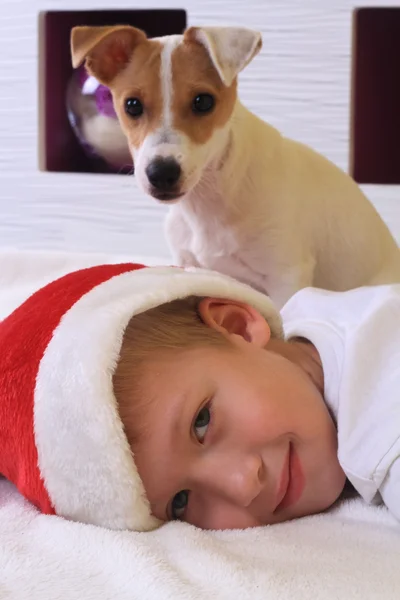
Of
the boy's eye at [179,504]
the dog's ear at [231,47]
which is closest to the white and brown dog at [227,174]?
the dog's ear at [231,47]

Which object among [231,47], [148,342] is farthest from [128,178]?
[148,342]

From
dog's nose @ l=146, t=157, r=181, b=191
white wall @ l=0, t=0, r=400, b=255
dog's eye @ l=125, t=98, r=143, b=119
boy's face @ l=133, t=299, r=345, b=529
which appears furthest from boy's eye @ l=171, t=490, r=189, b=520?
white wall @ l=0, t=0, r=400, b=255

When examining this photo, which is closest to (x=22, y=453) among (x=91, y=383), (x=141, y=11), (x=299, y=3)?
(x=91, y=383)

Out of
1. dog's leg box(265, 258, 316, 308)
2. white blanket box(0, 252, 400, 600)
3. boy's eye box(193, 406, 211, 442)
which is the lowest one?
dog's leg box(265, 258, 316, 308)

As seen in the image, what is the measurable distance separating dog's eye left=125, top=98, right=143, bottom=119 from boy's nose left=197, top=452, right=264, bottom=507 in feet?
2.50

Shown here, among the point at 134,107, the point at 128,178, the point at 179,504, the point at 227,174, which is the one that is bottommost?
the point at 128,178

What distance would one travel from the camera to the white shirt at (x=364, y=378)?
25.5 inches

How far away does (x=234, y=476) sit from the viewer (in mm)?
604

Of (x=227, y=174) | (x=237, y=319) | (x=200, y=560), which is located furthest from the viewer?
(x=227, y=174)

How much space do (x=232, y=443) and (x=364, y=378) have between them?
16 cm

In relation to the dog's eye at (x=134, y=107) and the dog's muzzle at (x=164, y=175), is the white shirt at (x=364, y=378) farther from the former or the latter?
the dog's eye at (x=134, y=107)

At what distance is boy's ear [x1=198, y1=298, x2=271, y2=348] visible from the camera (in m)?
0.77

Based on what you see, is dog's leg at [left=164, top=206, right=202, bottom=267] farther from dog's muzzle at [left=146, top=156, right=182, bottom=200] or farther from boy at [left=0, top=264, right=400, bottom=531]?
boy at [left=0, top=264, right=400, bottom=531]

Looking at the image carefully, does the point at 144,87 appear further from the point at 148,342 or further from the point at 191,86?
the point at 148,342
